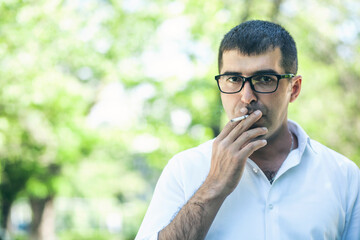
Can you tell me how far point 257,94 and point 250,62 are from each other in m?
0.15

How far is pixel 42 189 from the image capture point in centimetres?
1232

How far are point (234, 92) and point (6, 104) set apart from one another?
7854mm

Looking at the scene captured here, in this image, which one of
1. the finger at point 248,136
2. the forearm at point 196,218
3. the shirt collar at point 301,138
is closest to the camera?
the forearm at point 196,218

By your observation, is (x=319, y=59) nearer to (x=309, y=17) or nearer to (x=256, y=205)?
(x=309, y=17)

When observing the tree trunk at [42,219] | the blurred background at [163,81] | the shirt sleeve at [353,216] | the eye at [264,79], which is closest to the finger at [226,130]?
the eye at [264,79]

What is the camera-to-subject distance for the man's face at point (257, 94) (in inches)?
79.1

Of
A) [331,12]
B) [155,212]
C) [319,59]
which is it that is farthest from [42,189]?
[155,212]

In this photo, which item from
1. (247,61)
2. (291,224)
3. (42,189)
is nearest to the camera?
(291,224)

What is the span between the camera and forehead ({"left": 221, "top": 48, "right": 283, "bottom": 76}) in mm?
2012

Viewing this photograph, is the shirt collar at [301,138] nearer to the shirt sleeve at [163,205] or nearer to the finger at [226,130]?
the finger at [226,130]

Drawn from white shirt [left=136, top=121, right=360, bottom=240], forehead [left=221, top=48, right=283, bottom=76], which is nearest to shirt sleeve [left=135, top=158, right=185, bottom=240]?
white shirt [left=136, top=121, right=360, bottom=240]

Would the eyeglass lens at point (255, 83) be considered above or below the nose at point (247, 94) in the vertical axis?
above

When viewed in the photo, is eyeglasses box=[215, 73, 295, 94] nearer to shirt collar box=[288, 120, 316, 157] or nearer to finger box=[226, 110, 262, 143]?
finger box=[226, 110, 262, 143]

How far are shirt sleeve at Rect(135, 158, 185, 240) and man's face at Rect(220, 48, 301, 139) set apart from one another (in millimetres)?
422
